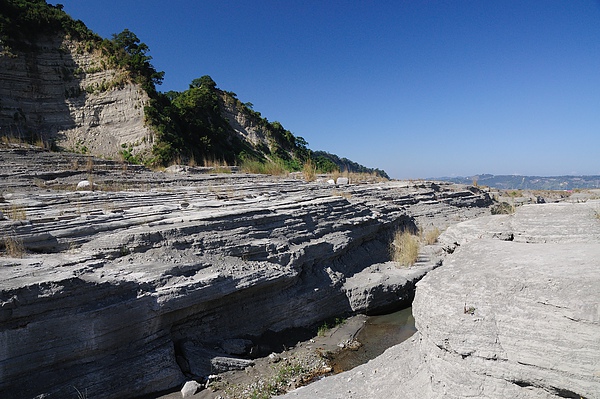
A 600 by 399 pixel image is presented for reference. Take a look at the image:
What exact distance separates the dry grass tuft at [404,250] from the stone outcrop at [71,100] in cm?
1248

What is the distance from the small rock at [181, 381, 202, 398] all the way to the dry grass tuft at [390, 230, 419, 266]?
6.85 metres

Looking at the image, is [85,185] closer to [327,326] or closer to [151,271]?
[151,271]

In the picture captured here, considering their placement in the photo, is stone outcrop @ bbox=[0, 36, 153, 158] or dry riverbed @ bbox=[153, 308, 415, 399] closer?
dry riverbed @ bbox=[153, 308, 415, 399]

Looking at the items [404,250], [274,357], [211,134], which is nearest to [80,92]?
[211,134]

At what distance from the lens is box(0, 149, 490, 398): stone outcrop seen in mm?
5656

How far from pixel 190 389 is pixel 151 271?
2157 mm

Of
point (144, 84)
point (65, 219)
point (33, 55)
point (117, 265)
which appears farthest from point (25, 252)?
point (33, 55)

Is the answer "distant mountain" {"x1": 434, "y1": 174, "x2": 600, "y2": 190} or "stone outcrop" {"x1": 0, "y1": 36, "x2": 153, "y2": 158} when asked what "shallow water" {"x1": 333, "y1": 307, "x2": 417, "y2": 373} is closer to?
"stone outcrop" {"x1": 0, "y1": 36, "x2": 153, "y2": 158}

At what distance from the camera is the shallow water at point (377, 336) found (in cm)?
734

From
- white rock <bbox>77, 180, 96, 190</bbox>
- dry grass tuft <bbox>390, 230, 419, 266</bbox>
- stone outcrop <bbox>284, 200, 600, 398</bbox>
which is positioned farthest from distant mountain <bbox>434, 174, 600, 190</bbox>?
white rock <bbox>77, 180, 96, 190</bbox>

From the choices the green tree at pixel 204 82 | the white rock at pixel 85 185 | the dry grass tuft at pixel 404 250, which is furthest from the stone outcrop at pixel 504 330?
the green tree at pixel 204 82

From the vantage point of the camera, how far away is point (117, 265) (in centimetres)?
682

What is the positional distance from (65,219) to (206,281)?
10.1 feet

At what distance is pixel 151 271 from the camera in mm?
6883
